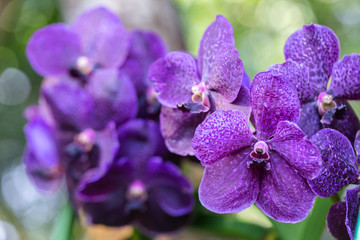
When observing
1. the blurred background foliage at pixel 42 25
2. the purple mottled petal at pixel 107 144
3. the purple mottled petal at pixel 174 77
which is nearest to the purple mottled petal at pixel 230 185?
the purple mottled petal at pixel 174 77

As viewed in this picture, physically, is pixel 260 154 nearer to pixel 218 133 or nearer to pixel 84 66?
pixel 218 133

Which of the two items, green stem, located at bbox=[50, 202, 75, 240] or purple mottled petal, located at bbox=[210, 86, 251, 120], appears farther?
green stem, located at bbox=[50, 202, 75, 240]

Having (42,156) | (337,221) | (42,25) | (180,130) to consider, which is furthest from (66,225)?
(42,25)

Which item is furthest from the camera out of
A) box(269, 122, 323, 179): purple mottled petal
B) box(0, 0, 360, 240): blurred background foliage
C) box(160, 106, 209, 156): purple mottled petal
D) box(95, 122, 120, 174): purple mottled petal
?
box(0, 0, 360, 240): blurred background foliage

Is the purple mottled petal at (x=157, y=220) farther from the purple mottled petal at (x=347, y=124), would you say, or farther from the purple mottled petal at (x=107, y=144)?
the purple mottled petal at (x=347, y=124)

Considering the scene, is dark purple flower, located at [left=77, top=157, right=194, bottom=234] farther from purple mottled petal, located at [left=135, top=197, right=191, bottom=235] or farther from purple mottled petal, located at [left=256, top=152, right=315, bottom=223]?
purple mottled petal, located at [left=256, top=152, right=315, bottom=223]

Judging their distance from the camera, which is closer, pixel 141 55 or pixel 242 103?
pixel 242 103

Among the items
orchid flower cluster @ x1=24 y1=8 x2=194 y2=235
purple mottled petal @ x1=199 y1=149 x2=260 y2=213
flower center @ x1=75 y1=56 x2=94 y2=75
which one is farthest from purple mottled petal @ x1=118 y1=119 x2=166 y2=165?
purple mottled petal @ x1=199 y1=149 x2=260 y2=213
